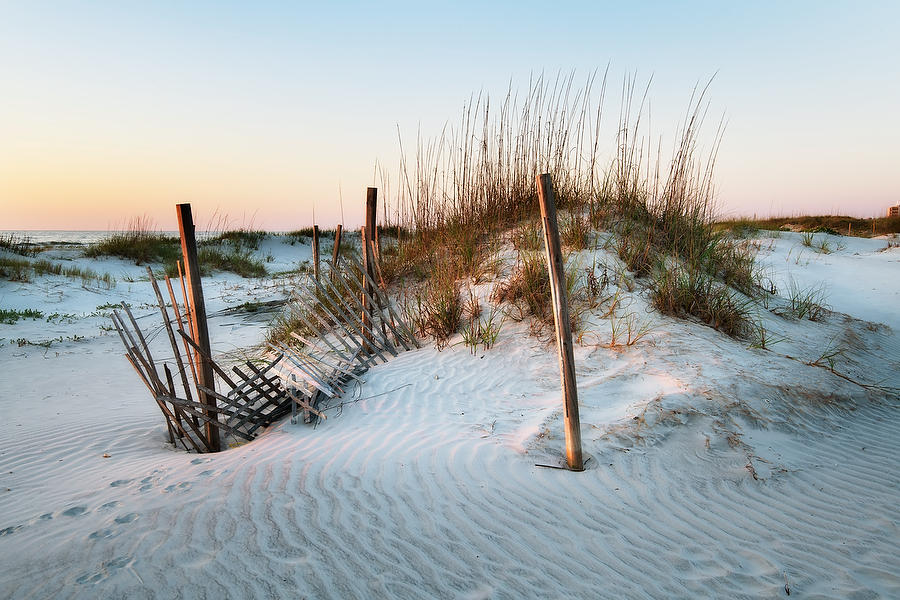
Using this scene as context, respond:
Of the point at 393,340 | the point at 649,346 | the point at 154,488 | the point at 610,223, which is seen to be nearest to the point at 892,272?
the point at 610,223

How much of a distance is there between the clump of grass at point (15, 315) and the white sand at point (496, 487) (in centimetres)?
351

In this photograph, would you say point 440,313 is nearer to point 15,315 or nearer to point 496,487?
point 496,487

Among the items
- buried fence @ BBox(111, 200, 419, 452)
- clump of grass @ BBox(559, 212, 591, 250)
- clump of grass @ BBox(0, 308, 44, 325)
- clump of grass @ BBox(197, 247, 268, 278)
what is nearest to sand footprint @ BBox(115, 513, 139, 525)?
buried fence @ BBox(111, 200, 419, 452)

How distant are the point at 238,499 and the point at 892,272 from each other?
40.0 ft

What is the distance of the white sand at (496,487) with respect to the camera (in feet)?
6.59

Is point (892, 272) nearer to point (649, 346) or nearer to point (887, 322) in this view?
point (887, 322)

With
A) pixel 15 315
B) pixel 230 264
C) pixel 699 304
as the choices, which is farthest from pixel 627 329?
pixel 230 264

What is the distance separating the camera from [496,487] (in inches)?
104

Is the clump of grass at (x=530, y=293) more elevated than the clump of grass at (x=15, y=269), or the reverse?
the clump of grass at (x=15, y=269)

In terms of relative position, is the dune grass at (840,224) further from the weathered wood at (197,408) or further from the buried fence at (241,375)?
the weathered wood at (197,408)

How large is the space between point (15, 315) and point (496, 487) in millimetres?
8635

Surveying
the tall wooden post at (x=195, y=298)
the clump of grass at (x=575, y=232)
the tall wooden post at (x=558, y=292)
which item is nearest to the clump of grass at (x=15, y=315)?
the tall wooden post at (x=195, y=298)

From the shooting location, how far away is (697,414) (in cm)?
332

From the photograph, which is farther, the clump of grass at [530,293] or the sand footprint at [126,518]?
the clump of grass at [530,293]
